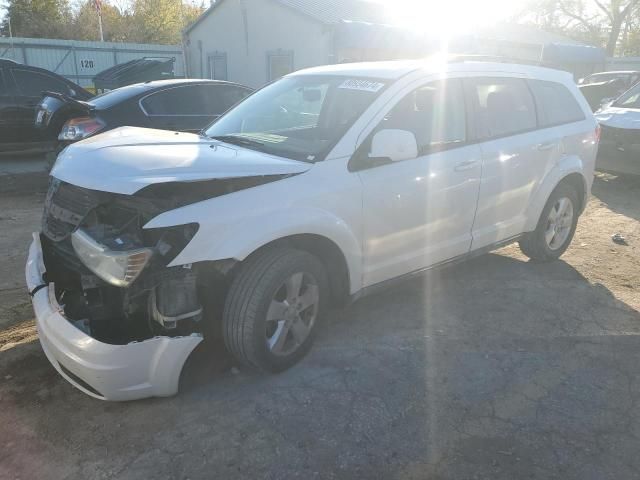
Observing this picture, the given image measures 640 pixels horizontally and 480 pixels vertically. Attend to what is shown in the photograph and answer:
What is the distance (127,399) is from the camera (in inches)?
107

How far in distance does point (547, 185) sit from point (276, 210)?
280 cm

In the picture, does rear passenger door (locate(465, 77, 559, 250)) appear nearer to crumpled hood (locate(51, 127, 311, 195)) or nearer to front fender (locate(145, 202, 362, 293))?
front fender (locate(145, 202, 362, 293))

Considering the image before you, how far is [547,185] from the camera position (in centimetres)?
469

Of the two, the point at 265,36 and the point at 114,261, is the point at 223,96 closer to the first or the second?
the point at 114,261

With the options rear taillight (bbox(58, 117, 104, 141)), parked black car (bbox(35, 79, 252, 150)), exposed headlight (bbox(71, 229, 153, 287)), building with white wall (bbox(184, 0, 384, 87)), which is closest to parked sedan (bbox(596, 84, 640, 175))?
parked black car (bbox(35, 79, 252, 150))

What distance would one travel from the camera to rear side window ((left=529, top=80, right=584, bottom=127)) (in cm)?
469

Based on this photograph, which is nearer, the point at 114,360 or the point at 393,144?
the point at 114,360

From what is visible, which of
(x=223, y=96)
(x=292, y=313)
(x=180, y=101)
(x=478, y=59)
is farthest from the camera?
(x=223, y=96)

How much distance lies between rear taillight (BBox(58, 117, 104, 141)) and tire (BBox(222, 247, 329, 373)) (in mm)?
A: 4333

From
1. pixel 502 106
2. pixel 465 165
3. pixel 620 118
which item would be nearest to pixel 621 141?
pixel 620 118

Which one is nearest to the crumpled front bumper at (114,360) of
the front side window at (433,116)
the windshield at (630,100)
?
the front side window at (433,116)

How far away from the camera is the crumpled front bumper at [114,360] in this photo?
2.57 meters

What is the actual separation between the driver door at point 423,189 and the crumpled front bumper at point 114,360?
135 cm

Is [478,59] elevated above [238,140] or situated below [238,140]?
above
